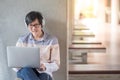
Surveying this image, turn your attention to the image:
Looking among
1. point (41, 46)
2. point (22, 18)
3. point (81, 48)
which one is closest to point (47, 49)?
point (41, 46)

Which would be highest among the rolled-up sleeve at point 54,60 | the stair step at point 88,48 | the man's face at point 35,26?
the man's face at point 35,26

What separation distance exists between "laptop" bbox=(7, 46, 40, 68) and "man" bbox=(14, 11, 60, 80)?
68 mm

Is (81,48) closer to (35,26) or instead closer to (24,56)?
(35,26)

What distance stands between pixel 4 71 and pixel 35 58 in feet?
2.70

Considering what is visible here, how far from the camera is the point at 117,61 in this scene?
6312 millimetres

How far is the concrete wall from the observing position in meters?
2.94

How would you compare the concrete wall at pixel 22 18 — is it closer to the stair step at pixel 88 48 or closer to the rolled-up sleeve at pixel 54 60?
the rolled-up sleeve at pixel 54 60

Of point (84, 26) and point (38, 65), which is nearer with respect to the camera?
point (38, 65)

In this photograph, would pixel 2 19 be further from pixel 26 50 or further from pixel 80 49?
pixel 80 49

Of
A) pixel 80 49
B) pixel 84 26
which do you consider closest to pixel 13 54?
pixel 80 49

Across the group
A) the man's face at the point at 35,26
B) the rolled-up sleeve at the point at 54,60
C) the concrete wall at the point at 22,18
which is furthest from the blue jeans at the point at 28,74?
the concrete wall at the point at 22,18

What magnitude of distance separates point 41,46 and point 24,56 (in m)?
0.32

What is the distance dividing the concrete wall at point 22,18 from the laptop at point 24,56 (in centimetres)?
59

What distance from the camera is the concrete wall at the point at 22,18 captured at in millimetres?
2943
